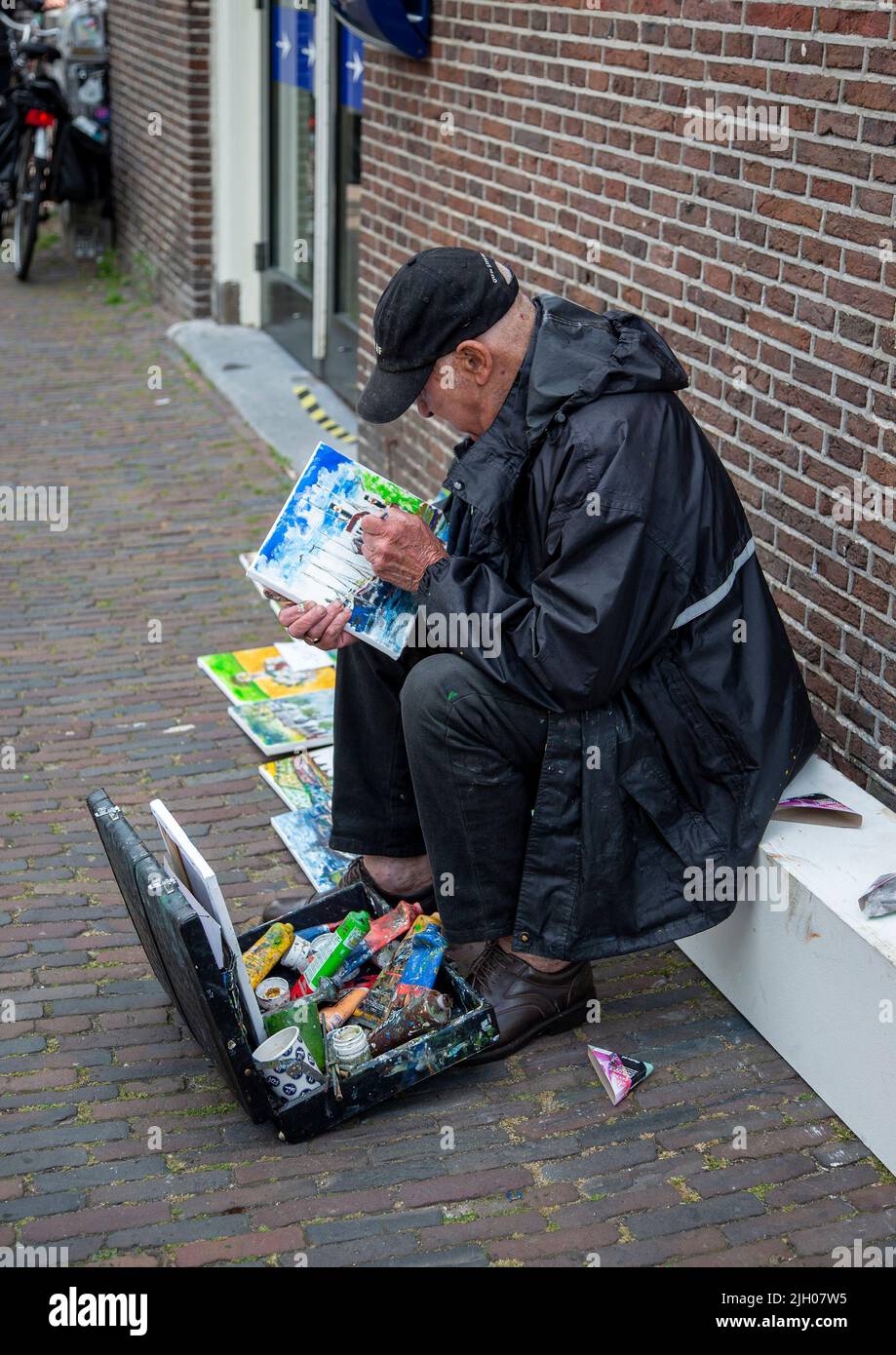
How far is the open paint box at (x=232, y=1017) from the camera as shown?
2.70 metres

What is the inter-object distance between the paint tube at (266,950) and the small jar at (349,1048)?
29 centimetres

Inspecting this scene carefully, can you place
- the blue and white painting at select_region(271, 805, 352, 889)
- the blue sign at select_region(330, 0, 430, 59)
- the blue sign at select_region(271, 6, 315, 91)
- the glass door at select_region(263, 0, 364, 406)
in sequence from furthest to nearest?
the blue sign at select_region(271, 6, 315, 91) < the glass door at select_region(263, 0, 364, 406) < the blue sign at select_region(330, 0, 430, 59) < the blue and white painting at select_region(271, 805, 352, 889)

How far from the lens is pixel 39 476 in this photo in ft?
22.2

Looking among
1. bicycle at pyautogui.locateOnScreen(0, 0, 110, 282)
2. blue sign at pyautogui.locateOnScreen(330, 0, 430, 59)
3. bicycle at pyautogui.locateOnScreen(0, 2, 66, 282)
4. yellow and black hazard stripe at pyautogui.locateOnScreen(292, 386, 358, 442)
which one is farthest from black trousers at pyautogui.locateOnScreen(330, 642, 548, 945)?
bicycle at pyautogui.locateOnScreen(0, 0, 110, 282)

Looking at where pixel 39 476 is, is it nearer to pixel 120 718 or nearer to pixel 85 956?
pixel 120 718

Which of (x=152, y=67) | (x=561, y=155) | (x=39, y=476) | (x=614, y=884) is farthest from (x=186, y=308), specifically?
(x=614, y=884)

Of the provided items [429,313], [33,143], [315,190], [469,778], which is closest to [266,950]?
[469,778]

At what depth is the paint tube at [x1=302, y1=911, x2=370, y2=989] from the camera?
3205mm

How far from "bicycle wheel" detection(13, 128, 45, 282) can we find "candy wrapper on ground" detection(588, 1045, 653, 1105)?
27.4 feet

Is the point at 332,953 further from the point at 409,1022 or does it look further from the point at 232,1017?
the point at 232,1017

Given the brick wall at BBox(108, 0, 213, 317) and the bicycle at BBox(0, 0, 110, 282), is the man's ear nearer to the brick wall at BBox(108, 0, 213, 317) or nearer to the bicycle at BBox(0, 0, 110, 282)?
the brick wall at BBox(108, 0, 213, 317)

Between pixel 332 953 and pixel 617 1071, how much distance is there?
651 millimetres

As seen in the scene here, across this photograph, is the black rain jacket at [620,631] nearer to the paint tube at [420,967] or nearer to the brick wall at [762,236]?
the paint tube at [420,967]

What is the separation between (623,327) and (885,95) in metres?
0.72
